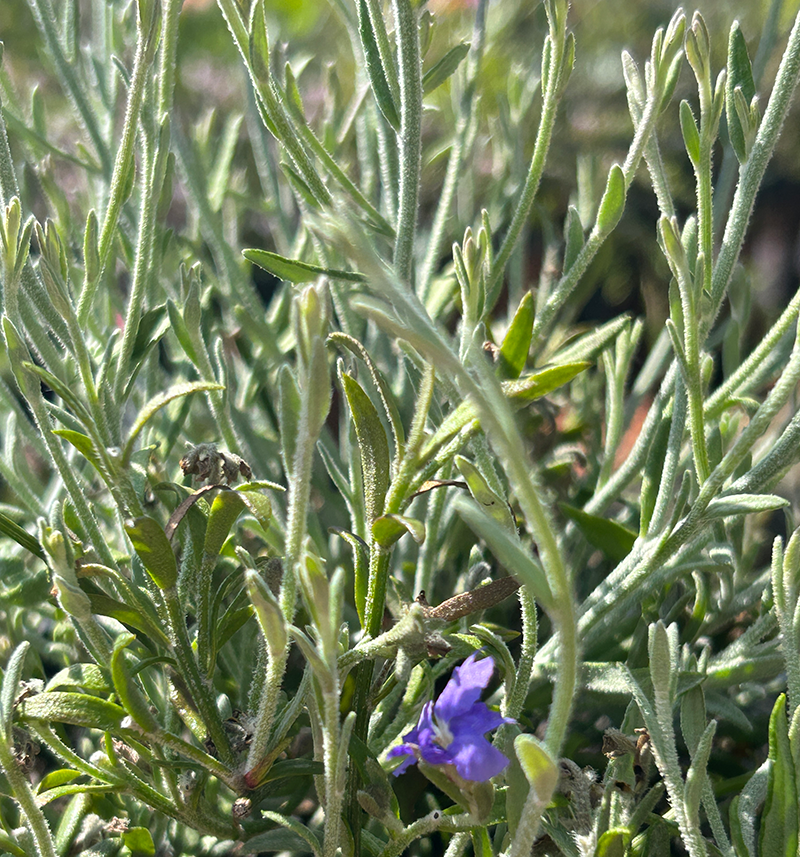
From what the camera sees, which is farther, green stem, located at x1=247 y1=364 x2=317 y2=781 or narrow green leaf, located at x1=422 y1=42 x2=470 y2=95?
narrow green leaf, located at x1=422 y1=42 x2=470 y2=95

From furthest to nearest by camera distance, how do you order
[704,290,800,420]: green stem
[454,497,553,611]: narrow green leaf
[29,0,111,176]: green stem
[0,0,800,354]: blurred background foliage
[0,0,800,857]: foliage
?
[0,0,800,354]: blurred background foliage → [29,0,111,176]: green stem → [704,290,800,420]: green stem → [0,0,800,857]: foliage → [454,497,553,611]: narrow green leaf

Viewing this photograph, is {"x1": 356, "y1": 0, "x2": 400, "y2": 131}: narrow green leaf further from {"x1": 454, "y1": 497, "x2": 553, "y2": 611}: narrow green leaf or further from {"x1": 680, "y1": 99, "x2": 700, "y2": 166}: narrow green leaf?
{"x1": 454, "y1": 497, "x2": 553, "y2": 611}: narrow green leaf

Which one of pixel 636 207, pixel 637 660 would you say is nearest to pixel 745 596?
pixel 637 660

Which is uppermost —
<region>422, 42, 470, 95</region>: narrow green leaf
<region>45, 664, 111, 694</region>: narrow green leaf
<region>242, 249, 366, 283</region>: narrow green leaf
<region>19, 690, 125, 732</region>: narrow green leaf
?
<region>422, 42, 470, 95</region>: narrow green leaf

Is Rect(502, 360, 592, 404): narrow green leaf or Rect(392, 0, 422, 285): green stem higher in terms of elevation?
Rect(392, 0, 422, 285): green stem

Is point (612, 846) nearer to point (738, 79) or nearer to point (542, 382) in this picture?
point (542, 382)

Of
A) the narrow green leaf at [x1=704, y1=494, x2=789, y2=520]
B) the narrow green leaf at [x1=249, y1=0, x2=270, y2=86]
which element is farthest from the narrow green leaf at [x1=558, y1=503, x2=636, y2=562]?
the narrow green leaf at [x1=249, y1=0, x2=270, y2=86]
